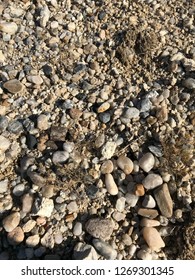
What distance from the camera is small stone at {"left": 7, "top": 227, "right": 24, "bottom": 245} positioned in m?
3.52

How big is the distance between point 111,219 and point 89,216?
203 mm

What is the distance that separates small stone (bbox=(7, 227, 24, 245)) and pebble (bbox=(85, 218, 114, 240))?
0.58 m

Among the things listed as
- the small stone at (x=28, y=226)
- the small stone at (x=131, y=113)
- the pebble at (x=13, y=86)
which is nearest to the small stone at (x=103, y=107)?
the small stone at (x=131, y=113)

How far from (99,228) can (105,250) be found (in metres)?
0.20

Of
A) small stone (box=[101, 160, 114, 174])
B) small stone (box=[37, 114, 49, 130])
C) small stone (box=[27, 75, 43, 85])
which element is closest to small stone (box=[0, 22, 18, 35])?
small stone (box=[27, 75, 43, 85])

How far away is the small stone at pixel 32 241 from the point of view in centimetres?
351

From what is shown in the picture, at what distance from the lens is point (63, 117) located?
13.5 feet

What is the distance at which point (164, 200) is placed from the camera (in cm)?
371

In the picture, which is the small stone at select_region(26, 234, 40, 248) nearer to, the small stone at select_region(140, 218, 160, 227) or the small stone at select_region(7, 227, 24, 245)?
the small stone at select_region(7, 227, 24, 245)

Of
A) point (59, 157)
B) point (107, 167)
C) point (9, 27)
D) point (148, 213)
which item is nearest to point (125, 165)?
point (107, 167)

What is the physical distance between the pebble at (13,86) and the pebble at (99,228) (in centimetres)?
161

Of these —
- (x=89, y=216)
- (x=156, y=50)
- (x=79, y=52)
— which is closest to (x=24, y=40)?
(x=79, y=52)

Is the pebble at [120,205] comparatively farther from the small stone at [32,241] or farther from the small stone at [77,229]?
the small stone at [32,241]

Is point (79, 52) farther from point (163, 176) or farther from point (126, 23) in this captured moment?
point (163, 176)
